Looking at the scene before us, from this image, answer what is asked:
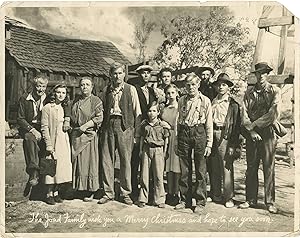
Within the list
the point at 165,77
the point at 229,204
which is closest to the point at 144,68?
the point at 165,77

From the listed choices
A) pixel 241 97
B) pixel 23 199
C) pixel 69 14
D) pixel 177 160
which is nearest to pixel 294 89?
pixel 241 97

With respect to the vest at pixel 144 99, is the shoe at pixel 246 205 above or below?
below

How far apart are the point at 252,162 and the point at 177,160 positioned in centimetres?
30

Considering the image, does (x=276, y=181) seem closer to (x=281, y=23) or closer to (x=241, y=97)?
(x=241, y=97)

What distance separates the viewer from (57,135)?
295 cm

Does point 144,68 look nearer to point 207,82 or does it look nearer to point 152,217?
point 207,82

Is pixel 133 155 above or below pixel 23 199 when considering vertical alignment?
above

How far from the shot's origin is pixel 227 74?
2.99 meters

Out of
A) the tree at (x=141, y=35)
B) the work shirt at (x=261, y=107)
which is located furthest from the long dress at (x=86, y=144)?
the work shirt at (x=261, y=107)

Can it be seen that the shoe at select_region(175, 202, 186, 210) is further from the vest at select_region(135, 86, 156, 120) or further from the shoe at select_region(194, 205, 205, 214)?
the vest at select_region(135, 86, 156, 120)

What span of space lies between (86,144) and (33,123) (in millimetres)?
222

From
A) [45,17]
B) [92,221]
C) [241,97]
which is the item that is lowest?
[92,221]

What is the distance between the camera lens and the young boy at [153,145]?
9.70ft

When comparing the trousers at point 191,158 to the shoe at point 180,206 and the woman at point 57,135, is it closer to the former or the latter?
the shoe at point 180,206
